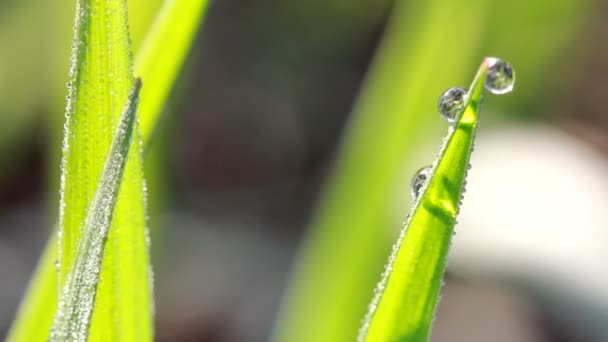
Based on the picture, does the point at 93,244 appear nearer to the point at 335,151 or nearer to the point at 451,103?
the point at 451,103

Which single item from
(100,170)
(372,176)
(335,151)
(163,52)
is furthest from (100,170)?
(335,151)

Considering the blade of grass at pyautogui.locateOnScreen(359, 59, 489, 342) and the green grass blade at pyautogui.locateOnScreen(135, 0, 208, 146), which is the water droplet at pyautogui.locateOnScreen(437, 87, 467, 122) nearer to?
the blade of grass at pyautogui.locateOnScreen(359, 59, 489, 342)

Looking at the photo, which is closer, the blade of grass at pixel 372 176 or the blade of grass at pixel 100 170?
the blade of grass at pixel 100 170

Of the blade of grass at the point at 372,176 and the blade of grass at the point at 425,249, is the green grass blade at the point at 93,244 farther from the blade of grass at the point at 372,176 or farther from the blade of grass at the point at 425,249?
the blade of grass at the point at 372,176

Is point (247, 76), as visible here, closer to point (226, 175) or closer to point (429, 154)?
point (226, 175)

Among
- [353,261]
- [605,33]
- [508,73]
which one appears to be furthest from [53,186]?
[605,33]

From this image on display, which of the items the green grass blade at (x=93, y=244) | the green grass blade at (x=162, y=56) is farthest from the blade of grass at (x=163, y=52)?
the green grass blade at (x=93, y=244)

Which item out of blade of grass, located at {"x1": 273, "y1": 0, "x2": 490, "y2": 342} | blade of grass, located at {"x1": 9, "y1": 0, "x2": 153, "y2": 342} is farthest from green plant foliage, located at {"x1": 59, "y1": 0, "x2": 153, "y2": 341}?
blade of grass, located at {"x1": 273, "y1": 0, "x2": 490, "y2": 342}
